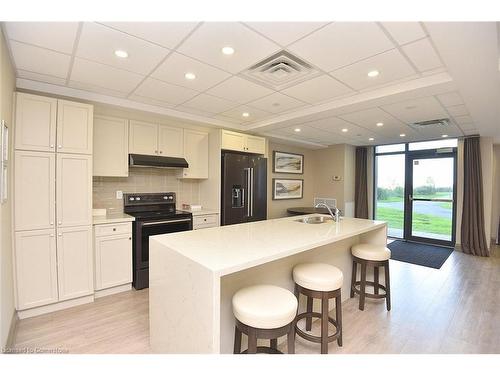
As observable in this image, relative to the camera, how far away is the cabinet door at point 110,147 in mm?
3160

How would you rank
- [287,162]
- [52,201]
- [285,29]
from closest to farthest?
[285,29] < [52,201] < [287,162]

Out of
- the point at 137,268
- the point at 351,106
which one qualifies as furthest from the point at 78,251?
the point at 351,106

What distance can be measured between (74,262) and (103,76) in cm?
198

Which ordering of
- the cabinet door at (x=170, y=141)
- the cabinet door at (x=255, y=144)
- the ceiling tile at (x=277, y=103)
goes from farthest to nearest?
the cabinet door at (x=255, y=144) < the cabinet door at (x=170, y=141) < the ceiling tile at (x=277, y=103)

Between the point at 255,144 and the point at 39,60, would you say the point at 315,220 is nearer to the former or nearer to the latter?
the point at 255,144

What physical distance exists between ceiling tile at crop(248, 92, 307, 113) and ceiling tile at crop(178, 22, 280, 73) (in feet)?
2.85

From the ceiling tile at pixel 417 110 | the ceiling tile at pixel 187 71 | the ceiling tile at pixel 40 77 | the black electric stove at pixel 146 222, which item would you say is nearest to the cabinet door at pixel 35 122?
the ceiling tile at pixel 40 77

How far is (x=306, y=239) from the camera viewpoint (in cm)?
191

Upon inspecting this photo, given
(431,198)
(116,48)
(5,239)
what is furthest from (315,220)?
(431,198)

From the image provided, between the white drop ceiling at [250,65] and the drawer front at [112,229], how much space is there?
150 cm

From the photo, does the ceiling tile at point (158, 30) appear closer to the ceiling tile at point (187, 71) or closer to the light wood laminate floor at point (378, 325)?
the ceiling tile at point (187, 71)

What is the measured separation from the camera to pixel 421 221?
5.65 metres

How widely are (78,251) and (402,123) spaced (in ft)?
15.7

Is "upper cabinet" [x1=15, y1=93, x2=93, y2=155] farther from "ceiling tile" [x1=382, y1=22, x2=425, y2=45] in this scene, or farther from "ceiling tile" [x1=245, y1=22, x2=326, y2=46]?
"ceiling tile" [x1=382, y1=22, x2=425, y2=45]
